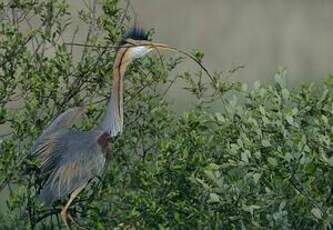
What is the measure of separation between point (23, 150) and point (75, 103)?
1.06ft

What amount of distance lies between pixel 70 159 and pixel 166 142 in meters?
0.62

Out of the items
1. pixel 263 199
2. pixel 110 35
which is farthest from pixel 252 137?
pixel 110 35

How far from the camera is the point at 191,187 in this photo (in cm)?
496

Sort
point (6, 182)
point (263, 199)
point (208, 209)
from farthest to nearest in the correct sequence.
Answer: point (6, 182) < point (208, 209) < point (263, 199)

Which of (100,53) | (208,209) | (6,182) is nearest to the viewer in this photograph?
(208,209)

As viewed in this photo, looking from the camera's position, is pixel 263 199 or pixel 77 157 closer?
pixel 263 199

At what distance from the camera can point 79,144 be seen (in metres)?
5.52

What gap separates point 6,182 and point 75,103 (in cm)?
59

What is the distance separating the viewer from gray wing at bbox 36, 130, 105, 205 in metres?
5.39

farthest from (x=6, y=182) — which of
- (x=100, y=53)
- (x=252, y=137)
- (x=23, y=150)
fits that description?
(x=252, y=137)

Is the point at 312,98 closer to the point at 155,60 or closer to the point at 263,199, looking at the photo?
the point at 263,199

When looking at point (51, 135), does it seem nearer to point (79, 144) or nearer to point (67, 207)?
point (79, 144)

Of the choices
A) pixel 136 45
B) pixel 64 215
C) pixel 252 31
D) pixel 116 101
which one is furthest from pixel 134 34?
pixel 252 31

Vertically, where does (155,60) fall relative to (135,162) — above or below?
above
